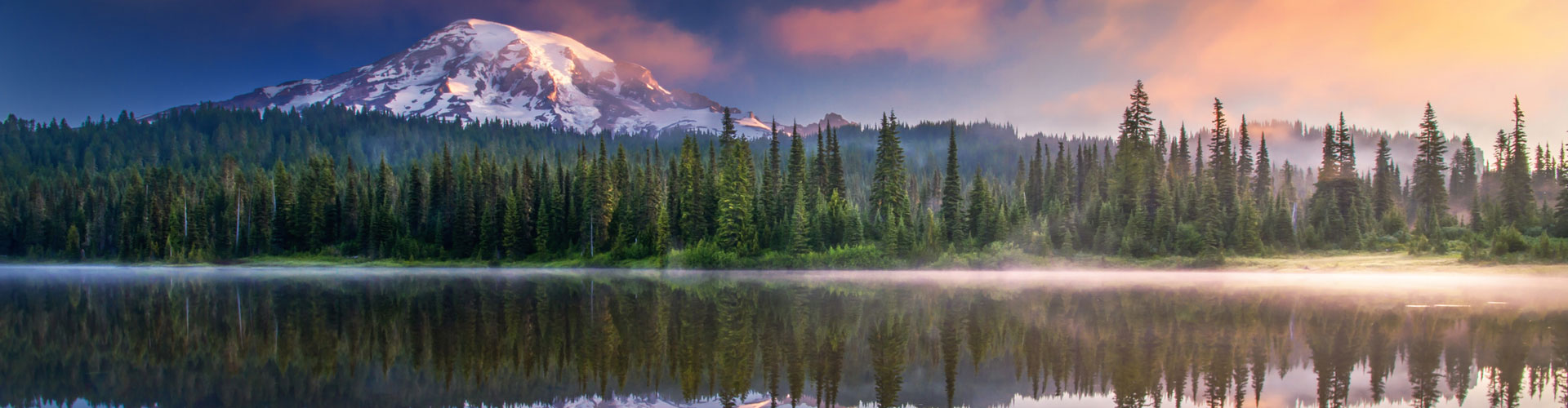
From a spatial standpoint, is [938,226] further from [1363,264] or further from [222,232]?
[222,232]

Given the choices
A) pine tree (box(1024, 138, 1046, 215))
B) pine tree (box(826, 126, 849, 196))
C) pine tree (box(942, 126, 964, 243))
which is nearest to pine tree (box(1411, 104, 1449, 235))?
pine tree (box(1024, 138, 1046, 215))

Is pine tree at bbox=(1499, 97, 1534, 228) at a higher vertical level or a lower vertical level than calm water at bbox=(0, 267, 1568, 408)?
higher

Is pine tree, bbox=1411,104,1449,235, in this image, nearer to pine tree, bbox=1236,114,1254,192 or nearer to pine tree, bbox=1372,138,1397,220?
pine tree, bbox=1372,138,1397,220

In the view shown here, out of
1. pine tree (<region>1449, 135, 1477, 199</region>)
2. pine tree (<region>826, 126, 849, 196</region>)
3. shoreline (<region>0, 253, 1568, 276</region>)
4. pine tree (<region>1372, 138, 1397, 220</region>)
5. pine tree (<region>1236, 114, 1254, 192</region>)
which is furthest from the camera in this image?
pine tree (<region>1449, 135, 1477, 199</region>)

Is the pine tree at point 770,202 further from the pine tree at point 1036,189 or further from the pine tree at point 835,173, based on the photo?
the pine tree at point 1036,189

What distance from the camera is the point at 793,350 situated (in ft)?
73.5

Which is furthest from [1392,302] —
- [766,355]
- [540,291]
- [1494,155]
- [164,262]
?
[164,262]

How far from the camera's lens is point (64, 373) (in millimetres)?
20266

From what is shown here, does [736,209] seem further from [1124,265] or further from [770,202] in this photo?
[1124,265]

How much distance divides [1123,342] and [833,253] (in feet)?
176

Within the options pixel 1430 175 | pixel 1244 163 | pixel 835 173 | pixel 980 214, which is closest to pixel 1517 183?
pixel 1430 175

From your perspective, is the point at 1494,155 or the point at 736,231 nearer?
the point at 736,231

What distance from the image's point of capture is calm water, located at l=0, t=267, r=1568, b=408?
57.3 ft

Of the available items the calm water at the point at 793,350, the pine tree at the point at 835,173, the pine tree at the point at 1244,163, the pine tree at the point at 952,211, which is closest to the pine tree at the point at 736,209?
Result: the pine tree at the point at 835,173
